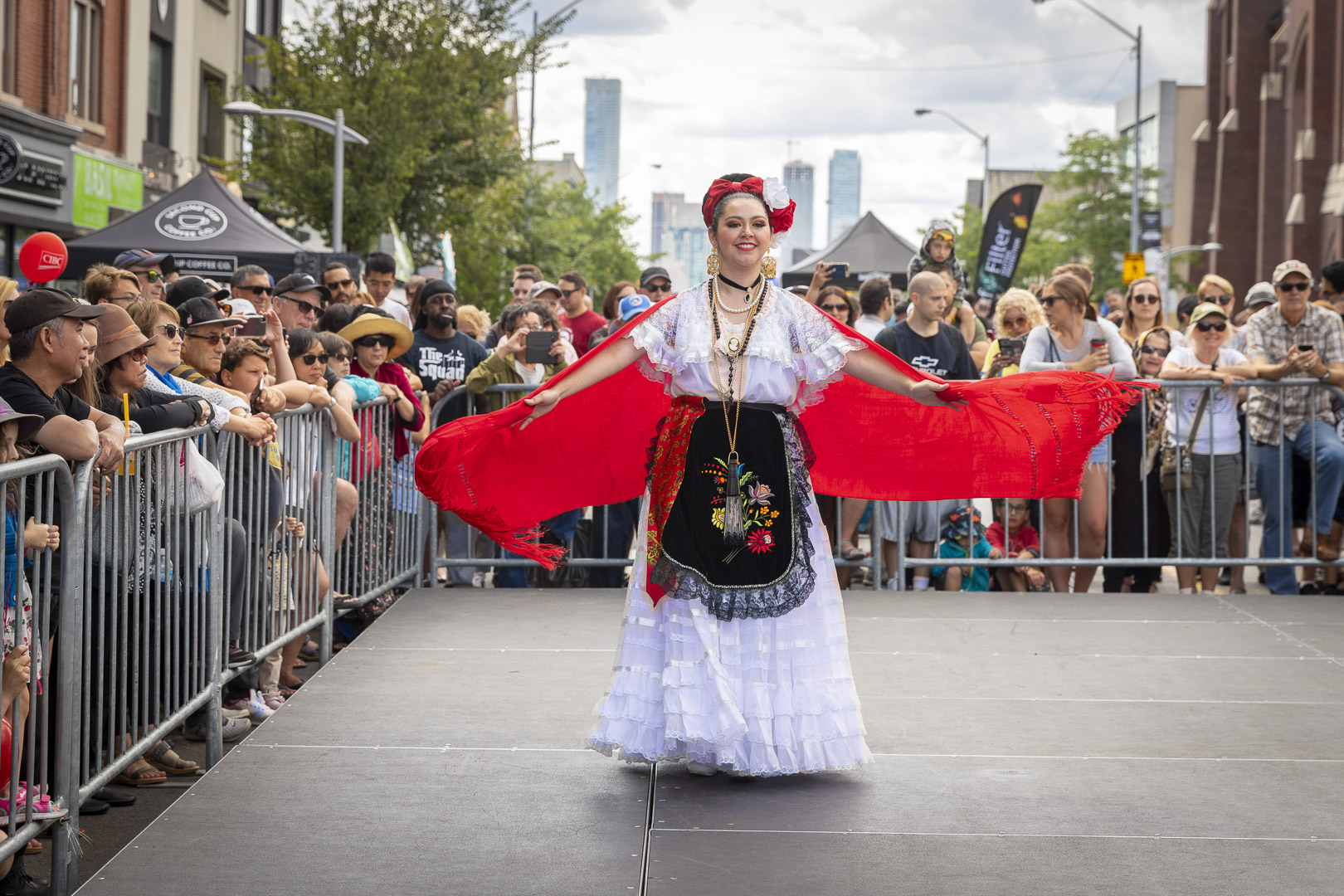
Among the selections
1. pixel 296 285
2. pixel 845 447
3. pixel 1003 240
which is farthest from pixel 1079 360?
pixel 1003 240

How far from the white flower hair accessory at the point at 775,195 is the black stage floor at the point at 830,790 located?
6.71ft

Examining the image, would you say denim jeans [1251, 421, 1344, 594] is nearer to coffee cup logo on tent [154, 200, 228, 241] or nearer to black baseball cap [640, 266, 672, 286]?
black baseball cap [640, 266, 672, 286]

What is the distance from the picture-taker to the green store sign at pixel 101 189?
75.5 ft

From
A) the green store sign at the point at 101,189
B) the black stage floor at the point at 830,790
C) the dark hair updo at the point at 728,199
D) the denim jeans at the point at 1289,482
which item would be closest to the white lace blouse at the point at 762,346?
the dark hair updo at the point at 728,199

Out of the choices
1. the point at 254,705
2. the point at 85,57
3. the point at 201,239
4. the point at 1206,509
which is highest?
the point at 85,57

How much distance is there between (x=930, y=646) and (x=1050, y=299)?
2.58m

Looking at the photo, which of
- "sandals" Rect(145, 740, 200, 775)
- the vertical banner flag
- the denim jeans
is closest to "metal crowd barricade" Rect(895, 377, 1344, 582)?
the denim jeans

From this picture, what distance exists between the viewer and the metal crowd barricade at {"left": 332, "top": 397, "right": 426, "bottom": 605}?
7.86 m

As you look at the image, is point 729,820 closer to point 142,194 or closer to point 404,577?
point 404,577

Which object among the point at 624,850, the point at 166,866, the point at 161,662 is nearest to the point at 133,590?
the point at 161,662

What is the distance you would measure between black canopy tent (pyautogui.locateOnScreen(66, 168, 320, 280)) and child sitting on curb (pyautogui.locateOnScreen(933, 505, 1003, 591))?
7.46 m

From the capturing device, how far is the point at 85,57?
24219mm

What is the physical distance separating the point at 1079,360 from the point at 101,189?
19.2 m

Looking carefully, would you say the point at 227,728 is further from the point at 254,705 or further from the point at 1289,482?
the point at 1289,482
